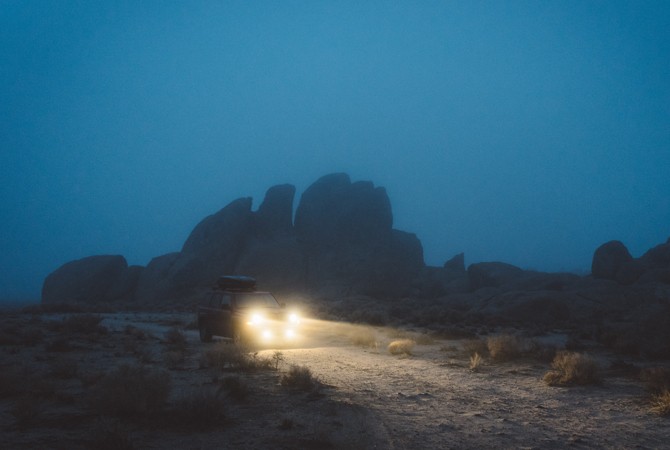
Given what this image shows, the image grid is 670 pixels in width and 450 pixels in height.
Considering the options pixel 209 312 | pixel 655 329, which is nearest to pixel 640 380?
pixel 655 329

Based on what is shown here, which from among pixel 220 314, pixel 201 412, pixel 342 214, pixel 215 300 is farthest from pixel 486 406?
pixel 342 214

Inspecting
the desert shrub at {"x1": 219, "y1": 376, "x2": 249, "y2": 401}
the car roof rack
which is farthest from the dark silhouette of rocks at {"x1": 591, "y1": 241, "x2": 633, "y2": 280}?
the desert shrub at {"x1": 219, "y1": 376, "x2": 249, "y2": 401}

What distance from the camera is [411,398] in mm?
8352

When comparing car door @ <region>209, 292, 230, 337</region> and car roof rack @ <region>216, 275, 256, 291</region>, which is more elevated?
car roof rack @ <region>216, 275, 256, 291</region>

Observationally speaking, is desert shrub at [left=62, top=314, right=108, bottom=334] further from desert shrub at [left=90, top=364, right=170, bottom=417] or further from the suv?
desert shrub at [left=90, top=364, right=170, bottom=417]

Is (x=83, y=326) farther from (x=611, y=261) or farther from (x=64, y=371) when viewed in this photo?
(x=611, y=261)

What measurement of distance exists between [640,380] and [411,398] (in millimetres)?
5326

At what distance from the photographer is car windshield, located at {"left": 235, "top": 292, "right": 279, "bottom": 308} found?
1620 centimetres

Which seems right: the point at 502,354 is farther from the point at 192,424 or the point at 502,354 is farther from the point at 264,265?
the point at 264,265

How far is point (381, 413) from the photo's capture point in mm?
7266

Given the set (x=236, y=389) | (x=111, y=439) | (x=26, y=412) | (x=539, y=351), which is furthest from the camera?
(x=539, y=351)

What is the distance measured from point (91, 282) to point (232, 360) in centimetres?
5335

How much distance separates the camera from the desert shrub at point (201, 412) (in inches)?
254

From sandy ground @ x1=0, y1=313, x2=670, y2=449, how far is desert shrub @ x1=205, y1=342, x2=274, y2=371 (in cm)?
32
